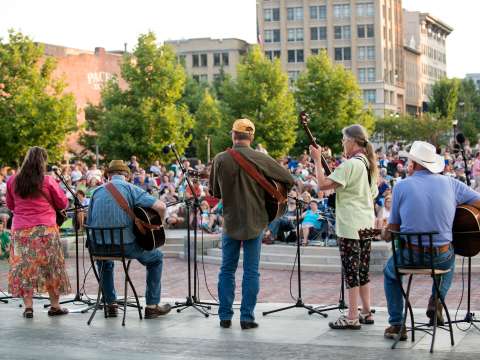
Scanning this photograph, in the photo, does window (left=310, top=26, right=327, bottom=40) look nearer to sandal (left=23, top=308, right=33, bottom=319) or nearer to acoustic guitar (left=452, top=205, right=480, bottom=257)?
sandal (left=23, top=308, right=33, bottom=319)

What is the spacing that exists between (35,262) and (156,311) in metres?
1.39

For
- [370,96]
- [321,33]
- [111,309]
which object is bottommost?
[111,309]

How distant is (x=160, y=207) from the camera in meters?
9.17

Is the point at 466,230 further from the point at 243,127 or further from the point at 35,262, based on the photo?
the point at 35,262

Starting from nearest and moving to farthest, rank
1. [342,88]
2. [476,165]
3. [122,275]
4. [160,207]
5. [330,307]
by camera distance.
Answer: [160,207] < [330,307] < [122,275] < [476,165] < [342,88]

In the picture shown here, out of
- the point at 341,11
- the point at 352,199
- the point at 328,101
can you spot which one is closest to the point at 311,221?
the point at 352,199

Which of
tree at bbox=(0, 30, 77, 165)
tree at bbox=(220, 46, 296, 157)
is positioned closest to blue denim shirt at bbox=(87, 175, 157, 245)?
tree at bbox=(0, 30, 77, 165)

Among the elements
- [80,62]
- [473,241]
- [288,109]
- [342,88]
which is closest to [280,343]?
[473,241]

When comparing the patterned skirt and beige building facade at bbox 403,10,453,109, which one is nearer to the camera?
the patterned skirt

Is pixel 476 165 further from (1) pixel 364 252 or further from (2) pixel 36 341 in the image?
(2) pixel 36 341

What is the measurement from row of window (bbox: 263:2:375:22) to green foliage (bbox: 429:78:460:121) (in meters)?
18.0

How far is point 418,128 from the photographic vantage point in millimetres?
85375

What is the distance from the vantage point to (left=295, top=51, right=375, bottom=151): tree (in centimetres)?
6088

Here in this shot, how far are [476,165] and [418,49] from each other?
380 feet
